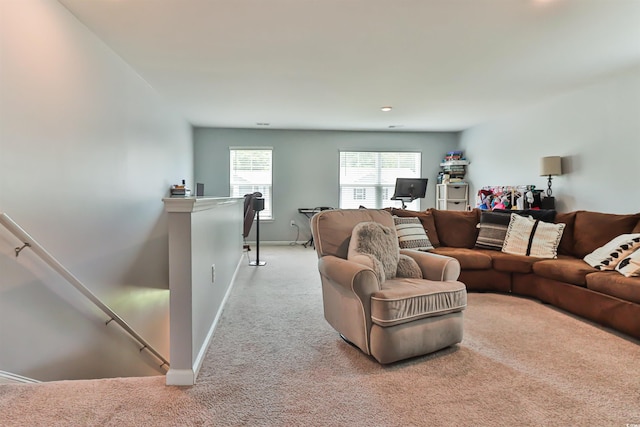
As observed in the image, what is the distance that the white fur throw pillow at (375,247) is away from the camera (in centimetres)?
227

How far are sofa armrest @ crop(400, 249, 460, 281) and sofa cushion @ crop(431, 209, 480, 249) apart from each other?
157 centimetres

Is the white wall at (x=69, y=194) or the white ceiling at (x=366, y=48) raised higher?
the white ceiling at (x=366, y=48)

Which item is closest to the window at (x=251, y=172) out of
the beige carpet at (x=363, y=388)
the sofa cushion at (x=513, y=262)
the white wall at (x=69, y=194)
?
the white wall at (x=69, y=194)

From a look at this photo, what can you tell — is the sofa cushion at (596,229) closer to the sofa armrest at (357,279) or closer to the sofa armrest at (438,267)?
the sofa armrest at (438,267)

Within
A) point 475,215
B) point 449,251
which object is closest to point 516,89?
point 475,215

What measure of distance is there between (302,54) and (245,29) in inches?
25.9

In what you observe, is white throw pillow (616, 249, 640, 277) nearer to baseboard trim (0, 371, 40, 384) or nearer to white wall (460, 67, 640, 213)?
white wall (460, 67, 640, 213)

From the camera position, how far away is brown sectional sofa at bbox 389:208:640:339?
246 centimetres

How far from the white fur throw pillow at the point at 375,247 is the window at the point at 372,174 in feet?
15.5

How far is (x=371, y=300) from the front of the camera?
6.40 feet

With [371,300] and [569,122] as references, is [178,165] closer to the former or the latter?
[371,300]

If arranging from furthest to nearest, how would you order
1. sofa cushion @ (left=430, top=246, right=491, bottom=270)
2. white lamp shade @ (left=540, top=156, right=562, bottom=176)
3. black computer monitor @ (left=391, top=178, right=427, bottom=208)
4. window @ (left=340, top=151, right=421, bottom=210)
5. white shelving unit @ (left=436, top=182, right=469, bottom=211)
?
window @ (left=340, top=151, right=421, bottom=210)
white shelving unit @ (left=436, top=182, right=469, bottom=211)
black computer monitor @ (left=391, top=178, right=427, bottom=208)
white lamp shade @ (left=540, top=156, right=562, bottom=176)
sofa cushion @ (left=430, top=246, right=491, bottom=270)

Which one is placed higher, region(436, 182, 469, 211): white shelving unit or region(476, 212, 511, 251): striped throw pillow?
region(436, 182, 469, 211): white shelving unit

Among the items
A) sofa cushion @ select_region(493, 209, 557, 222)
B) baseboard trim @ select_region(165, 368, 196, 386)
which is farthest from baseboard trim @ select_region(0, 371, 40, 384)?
sofa cushion @ select_region(493, 209, 557, 222)
